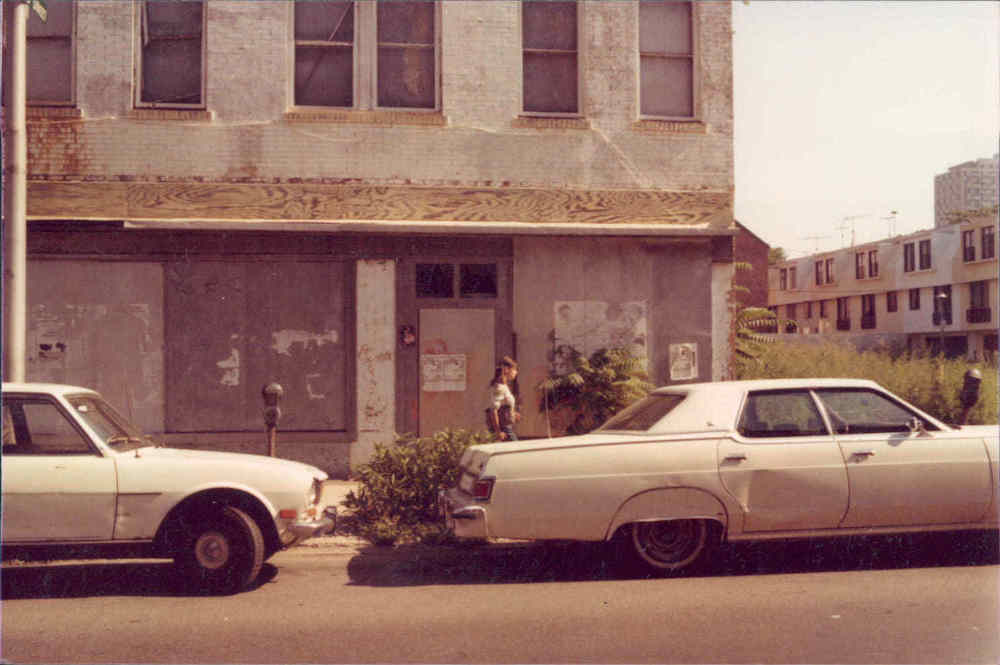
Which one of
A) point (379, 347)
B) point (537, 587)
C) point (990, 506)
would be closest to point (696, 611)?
point (537, 587)

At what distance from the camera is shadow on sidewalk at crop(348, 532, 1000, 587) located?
7.70m

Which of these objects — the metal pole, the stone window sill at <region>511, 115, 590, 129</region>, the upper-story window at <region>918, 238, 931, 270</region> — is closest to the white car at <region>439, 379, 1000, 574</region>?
the metal pole

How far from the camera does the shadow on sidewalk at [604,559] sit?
7703 mm

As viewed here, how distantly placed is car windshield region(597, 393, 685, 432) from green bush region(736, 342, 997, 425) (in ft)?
22.1

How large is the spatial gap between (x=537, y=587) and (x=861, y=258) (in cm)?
7001

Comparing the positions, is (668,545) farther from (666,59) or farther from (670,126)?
(666,59)

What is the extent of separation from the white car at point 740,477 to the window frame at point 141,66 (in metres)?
7.83

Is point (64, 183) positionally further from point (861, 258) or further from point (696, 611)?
point (861, 258)

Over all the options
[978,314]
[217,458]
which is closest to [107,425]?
[217,458]

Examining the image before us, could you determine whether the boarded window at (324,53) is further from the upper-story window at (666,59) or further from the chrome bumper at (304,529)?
the chrome bumper at (304,529)

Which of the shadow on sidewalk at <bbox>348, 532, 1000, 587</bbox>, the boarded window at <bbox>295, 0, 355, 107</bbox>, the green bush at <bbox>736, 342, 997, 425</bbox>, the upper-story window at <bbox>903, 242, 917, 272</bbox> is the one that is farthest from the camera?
the upper-story window at <bbox>903, 242, 917, 272</bbox>

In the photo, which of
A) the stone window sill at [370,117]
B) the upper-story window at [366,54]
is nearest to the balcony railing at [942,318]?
the upper-story window at [366,54]

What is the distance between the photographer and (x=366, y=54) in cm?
1355

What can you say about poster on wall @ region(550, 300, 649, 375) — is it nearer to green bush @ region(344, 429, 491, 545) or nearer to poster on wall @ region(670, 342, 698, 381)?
poster on wall @ region(670, 342, 698, 381)
